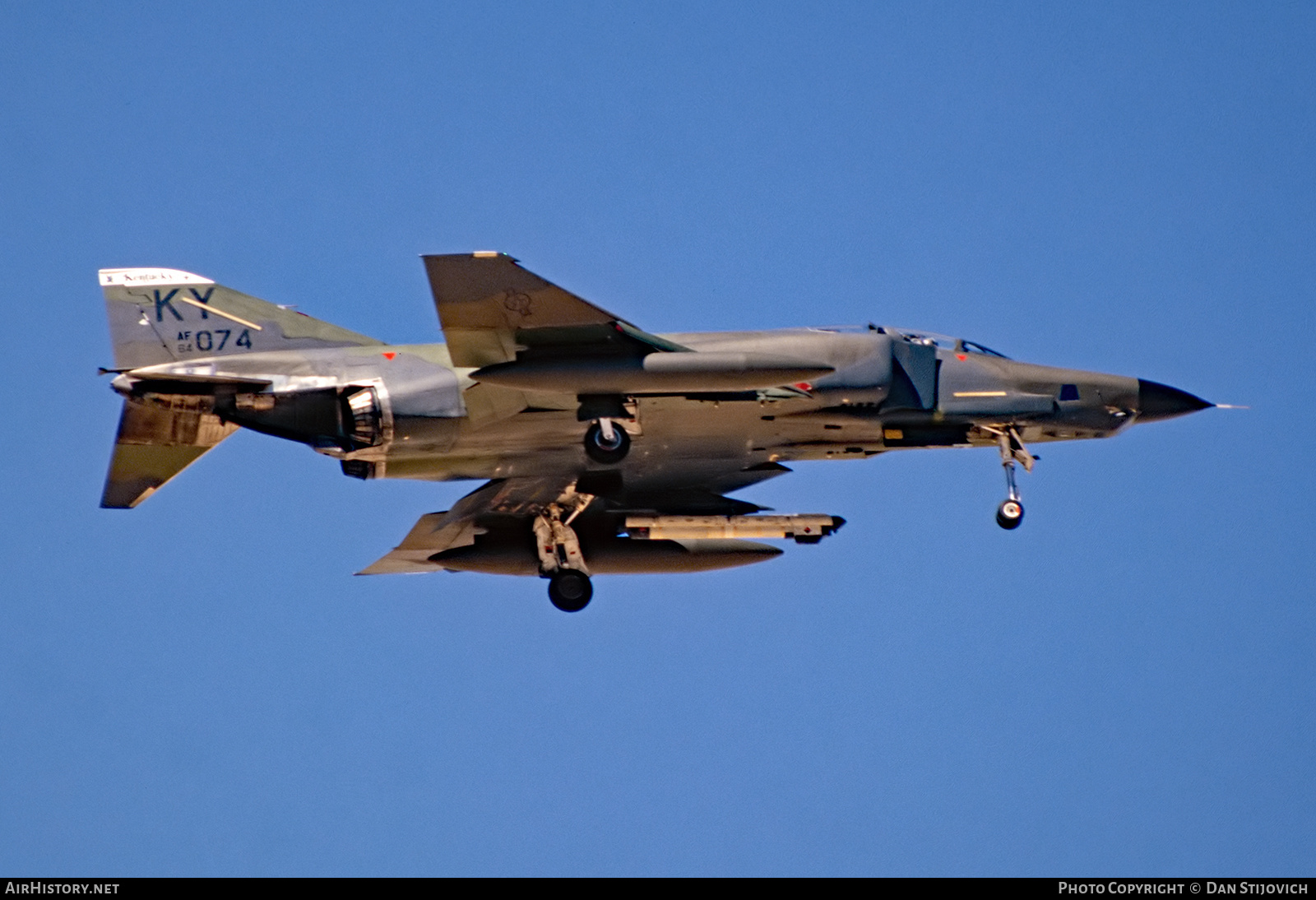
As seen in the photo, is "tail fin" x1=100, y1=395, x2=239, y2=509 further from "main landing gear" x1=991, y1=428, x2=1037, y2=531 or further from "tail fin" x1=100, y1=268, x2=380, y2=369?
"main landing gear" x1=991, y1=428, x2=1037, y2=531

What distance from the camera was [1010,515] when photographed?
22469 mm

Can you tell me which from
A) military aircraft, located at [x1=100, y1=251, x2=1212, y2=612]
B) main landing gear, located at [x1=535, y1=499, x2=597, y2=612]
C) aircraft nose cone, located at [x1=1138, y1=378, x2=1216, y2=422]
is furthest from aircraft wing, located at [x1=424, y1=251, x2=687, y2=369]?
aircraft nose cone, located at [x1=1138, y1=378, x2=1216, y2=422]

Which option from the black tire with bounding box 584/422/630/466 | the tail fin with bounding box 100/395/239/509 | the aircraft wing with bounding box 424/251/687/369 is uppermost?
the aircraft wing with bounding box 424/251/687/369

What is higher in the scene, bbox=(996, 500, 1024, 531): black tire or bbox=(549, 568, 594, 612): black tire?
bbox=(996, 500, 1024, 531): black tire

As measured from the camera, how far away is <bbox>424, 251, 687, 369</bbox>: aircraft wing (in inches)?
773

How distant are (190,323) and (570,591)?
18.9 ft

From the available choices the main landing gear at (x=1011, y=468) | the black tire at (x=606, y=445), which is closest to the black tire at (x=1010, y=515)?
the main landing gear at (x=1011, y=468)

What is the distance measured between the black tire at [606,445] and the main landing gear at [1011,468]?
458 centimetres

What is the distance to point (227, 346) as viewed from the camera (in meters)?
22.0
